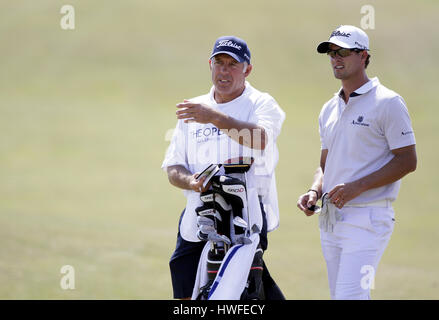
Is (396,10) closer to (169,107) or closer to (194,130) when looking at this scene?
(169,107)

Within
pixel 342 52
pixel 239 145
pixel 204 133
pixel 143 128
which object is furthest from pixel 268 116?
pixel 143 128

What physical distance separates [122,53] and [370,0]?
38.9 feet

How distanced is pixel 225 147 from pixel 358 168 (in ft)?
2.62

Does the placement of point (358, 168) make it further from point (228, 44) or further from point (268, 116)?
point (228, 44)

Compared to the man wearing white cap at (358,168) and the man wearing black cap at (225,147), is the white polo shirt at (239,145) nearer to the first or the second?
the man wearing black cap at (225,147)

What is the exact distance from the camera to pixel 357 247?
3.81 m

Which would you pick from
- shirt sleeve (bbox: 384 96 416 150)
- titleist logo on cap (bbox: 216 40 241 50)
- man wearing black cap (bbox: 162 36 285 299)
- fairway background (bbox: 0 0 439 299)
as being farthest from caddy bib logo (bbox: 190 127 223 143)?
fairway background (bbox: 0 0 439 299)

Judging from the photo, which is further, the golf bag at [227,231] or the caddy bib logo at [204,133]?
the caddy bib logo at [204,133]

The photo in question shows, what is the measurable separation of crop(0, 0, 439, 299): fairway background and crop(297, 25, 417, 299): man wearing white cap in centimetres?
322

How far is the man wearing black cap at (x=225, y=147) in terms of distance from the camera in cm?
389

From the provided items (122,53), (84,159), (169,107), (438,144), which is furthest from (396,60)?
(84,159)

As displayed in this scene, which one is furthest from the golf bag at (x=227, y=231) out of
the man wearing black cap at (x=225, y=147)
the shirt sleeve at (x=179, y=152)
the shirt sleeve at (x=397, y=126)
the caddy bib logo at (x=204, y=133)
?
the shirt sleeve at (x=397, y=126)

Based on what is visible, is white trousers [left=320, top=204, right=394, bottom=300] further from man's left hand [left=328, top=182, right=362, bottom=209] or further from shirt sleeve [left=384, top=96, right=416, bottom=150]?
shirt sleeve [left=384, top=96, right=416, bottom=150]

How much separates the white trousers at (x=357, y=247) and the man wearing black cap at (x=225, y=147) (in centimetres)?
40
